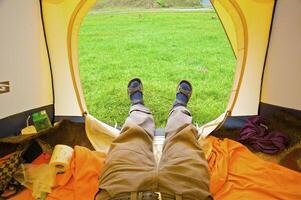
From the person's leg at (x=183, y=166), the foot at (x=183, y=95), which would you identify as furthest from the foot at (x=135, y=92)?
the person's leg at (x=183, y=166)

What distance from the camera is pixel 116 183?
1.18 meters

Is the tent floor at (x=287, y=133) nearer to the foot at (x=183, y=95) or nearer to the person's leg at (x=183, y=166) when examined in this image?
the foot at (x=183, y=95)

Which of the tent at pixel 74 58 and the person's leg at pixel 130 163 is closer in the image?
the person's leg at pixel 130 163

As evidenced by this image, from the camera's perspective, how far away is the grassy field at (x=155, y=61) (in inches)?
95.7

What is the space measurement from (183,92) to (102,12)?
258cm

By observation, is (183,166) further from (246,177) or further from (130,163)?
(246,177)

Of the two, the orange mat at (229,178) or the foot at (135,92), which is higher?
the foot at (135,92)

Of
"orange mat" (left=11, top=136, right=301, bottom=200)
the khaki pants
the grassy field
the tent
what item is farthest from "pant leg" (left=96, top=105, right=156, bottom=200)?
the grassy field

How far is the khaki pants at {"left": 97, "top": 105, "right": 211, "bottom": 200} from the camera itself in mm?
1150

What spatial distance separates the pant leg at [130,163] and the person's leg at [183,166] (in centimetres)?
6

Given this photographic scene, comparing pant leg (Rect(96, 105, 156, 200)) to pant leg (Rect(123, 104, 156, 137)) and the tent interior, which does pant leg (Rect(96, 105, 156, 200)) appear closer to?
pant leg (Rect(123, 104, 156, 137))

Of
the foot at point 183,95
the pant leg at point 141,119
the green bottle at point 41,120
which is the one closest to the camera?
the pant leg at point 141,119

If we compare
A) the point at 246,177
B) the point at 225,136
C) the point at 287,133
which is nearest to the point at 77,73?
the point at 225,136

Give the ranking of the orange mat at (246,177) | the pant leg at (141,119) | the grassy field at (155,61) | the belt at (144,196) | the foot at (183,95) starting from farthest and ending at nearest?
the grassy field at (155,61) → the foot at (183,95) → the pant leg at (141,119) → the orange mat at (246,177) → the belt at (144,196)
